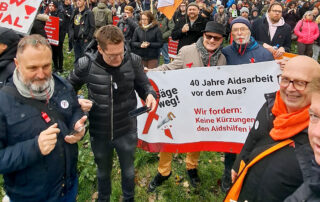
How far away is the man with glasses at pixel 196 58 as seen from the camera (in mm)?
3428

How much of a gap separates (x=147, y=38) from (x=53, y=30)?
325 centimetres

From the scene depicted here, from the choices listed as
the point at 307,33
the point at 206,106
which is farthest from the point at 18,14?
the point at 307,33

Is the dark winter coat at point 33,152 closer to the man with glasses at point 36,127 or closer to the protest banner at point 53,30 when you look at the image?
the man with glasses at point 36,127

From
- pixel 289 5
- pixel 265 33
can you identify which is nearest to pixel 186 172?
pixel 265 33

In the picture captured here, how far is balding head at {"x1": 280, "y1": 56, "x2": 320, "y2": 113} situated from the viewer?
6.38ft

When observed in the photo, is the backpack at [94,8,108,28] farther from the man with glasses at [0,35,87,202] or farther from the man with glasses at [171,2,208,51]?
the man with glasses at [0,35,87,202]

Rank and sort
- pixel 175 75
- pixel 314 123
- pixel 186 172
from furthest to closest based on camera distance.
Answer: pixel 186 172
pixel 175 75
pixel 314 123

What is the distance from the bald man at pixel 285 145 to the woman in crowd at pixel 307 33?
29.0ft

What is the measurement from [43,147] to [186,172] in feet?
9.11

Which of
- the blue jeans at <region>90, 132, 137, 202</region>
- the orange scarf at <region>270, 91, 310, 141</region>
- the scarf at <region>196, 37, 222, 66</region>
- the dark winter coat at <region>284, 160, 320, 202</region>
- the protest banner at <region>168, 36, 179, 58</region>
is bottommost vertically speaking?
the blue jeans at <region>90, 132, 137, 202</region>

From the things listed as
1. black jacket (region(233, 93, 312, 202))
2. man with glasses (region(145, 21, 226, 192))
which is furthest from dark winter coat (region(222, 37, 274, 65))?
black jacket (region(233, 93, 312, 202))

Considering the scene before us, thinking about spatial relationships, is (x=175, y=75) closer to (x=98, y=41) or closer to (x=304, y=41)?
(x=98, y=41)

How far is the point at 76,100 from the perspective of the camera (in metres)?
2.44

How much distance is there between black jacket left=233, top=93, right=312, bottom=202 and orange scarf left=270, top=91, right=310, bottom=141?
4 centimetres
